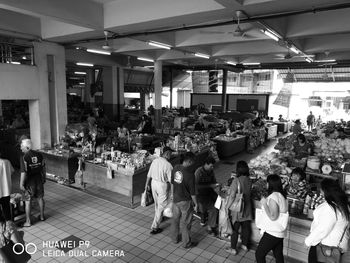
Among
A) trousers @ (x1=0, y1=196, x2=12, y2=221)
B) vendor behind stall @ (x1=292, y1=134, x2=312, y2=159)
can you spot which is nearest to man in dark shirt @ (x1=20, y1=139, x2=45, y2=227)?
trousers @ (x1=0, y1=196, x2=12, y2=221)

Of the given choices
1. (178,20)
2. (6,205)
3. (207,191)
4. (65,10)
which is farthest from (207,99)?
(6,205)

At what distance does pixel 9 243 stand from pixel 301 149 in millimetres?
7332

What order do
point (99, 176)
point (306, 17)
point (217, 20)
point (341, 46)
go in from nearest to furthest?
point (217, 20) → point (99, 176) → point (306, 17) → point (341, 46)

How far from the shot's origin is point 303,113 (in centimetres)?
2456

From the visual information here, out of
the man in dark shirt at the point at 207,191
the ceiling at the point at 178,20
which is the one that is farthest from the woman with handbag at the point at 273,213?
the ceiling at the point at 178,20

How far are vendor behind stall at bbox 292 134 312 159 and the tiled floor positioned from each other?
3.89 metres

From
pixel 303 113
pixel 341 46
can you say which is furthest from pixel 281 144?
pixel 303 113

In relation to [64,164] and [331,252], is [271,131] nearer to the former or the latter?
[64,164]

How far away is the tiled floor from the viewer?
14.8ft

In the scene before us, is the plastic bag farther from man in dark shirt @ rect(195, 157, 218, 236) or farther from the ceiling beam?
the ceiling beam

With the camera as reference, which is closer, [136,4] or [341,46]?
[136,4]

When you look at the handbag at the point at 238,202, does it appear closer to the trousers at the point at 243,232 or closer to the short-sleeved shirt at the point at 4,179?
the trousers at the point at 243,232

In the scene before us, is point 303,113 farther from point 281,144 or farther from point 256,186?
point 256,186

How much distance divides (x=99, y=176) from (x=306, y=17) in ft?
24.2
